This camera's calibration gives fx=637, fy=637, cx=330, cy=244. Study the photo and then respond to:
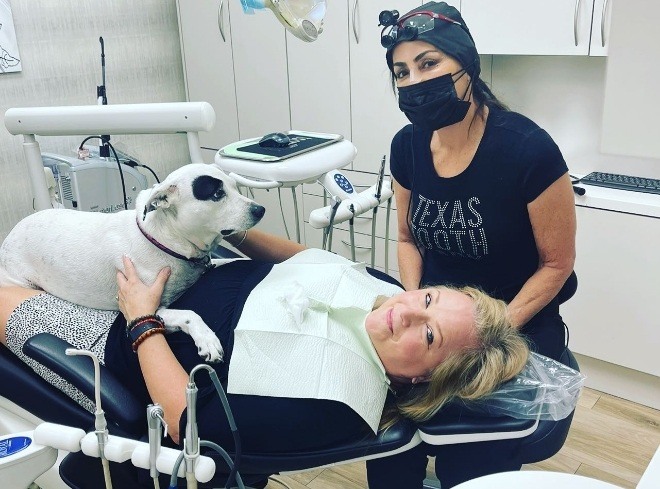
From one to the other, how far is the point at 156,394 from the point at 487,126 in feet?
3.09

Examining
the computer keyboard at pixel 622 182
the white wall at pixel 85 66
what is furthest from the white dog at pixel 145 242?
the white wall at pixel 85 66

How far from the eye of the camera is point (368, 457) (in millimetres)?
1152

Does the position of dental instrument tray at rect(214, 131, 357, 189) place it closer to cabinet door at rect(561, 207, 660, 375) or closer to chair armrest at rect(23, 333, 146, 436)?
chair armrest at rect(23, 333, 146, 436)

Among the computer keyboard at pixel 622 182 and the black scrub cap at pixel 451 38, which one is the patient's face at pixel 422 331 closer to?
the black scrub cap at pixel 451 38

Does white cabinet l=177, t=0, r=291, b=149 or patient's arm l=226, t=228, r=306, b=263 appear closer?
patient's arm l=226, t=228, r=306, b=263

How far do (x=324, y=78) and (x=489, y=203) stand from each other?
63.6 inches

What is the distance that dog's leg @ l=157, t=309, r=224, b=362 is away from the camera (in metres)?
1.22

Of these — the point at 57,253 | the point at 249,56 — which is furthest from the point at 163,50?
the point at 57,253

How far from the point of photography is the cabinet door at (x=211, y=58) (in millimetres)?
3221

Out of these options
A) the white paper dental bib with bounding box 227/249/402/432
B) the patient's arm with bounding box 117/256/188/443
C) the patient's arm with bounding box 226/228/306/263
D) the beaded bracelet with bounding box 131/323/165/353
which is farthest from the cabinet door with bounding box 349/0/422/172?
the beaded bracelet with bounding box 131/323/165/353

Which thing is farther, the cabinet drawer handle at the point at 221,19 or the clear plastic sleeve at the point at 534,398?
the cabinet drawer handle at the point at 221,19

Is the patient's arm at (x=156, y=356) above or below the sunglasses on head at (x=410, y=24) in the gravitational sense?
below

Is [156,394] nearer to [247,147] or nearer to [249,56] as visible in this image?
[247,147]

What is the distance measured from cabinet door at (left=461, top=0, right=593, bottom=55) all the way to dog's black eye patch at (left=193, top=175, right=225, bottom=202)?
1.40m
